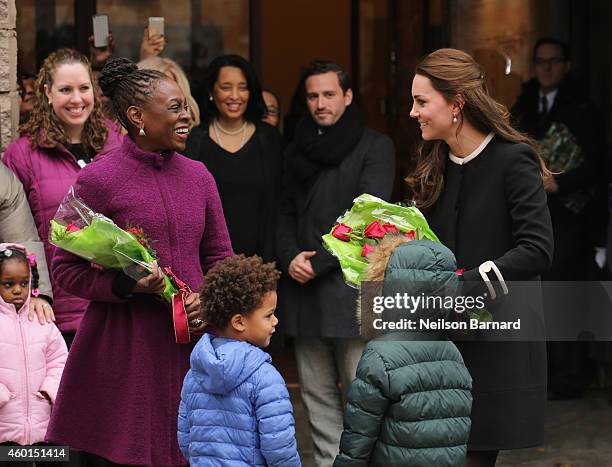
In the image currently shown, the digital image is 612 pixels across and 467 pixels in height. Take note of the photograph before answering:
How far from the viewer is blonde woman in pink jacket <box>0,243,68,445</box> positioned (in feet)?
17.1

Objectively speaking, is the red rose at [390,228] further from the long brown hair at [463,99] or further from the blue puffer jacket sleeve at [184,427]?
the blue puffer jacket sleeve at [184,427]

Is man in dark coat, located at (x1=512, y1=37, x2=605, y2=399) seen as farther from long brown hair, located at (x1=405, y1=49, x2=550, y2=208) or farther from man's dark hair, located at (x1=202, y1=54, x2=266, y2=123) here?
long brown hair, located at (x1=405, y1=49, x2=550, y2=208)

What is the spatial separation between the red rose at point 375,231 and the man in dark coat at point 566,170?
3.24 m

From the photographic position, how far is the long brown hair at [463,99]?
4.70 meters

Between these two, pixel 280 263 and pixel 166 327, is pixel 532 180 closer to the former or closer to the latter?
pixel 166 327

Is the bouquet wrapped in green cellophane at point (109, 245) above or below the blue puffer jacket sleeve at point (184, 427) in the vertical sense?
above

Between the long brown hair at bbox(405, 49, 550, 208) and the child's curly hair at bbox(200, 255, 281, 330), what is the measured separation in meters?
0.79

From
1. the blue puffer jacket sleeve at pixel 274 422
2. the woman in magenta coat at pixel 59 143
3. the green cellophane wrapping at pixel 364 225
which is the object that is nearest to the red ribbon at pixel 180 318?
the blue puffer jacket sleeve at pixel 274 422

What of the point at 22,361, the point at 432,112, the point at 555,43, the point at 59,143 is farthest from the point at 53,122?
the point at 555,43

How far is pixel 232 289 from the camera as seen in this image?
434 centimetres

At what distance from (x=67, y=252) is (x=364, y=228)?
1092 mm

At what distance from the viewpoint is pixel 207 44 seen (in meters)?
8.91

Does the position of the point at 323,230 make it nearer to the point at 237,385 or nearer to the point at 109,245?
the point at 109,245

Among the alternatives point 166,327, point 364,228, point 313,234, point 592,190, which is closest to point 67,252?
point 166,327
